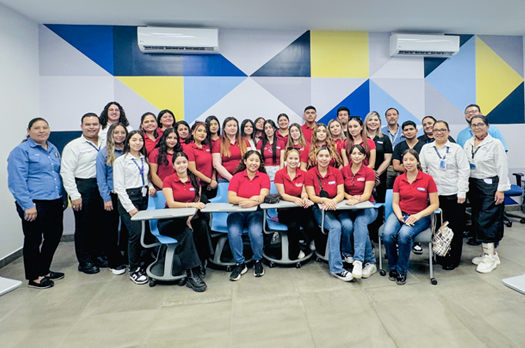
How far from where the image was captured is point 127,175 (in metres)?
2.84

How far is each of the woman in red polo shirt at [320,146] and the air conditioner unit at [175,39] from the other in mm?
2234

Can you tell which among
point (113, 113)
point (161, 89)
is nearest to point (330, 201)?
point (113, 113)

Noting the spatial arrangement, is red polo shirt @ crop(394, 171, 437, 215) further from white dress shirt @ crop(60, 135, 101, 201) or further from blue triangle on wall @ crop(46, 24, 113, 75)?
blue triangle on wall @ crop(46, 24, 113, 75)

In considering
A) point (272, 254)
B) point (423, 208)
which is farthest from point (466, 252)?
point (272, 254)

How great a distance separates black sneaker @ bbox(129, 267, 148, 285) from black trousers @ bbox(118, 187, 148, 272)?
0.13ft

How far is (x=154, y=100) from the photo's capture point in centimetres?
448

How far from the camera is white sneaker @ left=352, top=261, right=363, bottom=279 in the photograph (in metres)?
2.68

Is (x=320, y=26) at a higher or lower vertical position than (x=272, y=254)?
higher

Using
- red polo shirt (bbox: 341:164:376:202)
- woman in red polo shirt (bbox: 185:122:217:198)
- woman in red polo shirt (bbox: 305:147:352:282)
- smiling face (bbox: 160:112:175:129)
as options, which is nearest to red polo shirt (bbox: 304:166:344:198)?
woman in red polo shirt (bbox: 305:147:352:282)

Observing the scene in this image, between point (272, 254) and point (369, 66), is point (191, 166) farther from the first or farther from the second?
point (369, 66)

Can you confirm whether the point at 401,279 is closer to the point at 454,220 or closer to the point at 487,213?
the point at 454,220

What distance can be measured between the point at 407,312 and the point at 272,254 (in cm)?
156

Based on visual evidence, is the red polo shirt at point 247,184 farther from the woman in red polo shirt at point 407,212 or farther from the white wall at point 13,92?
the white wall at point 13,92

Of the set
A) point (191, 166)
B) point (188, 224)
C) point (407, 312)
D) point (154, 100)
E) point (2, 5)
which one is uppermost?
point (2, 5)
